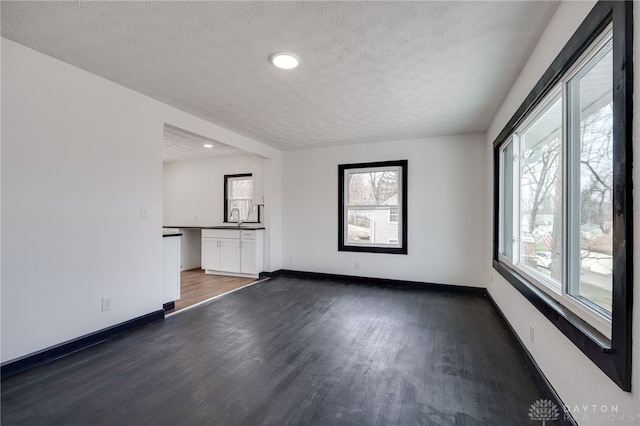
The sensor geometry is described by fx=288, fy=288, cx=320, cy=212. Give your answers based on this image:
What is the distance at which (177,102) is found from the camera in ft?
10.7

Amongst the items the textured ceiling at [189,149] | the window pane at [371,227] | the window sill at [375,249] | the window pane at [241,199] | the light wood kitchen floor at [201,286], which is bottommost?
the light wood kitchen floor at [201,286]

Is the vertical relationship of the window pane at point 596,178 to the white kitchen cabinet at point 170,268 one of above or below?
above

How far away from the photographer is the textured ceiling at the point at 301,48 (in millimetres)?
1812

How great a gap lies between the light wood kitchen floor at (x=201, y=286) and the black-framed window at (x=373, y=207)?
201 centimetres

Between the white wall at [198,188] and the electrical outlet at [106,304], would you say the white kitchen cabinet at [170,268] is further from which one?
the white wall at [198,188]

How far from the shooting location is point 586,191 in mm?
1567

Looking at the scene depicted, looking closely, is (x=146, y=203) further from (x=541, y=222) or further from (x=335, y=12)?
(x=541, y=222)

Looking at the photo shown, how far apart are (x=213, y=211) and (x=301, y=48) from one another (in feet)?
16.5

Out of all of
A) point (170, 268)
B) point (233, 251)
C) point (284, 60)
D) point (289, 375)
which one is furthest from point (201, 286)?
point (284, 60)

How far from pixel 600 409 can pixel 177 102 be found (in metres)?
4.08

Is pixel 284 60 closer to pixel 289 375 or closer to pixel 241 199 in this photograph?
pixel 289 375

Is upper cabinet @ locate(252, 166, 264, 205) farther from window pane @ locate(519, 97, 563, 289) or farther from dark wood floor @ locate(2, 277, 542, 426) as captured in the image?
window pane @ locate(519, 97, 563, 289)

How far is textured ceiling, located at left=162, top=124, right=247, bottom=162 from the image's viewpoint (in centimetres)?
477

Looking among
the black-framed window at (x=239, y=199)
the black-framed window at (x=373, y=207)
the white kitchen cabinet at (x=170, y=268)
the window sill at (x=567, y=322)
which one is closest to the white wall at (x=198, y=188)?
the black-framed window at (x=239, y=199)
